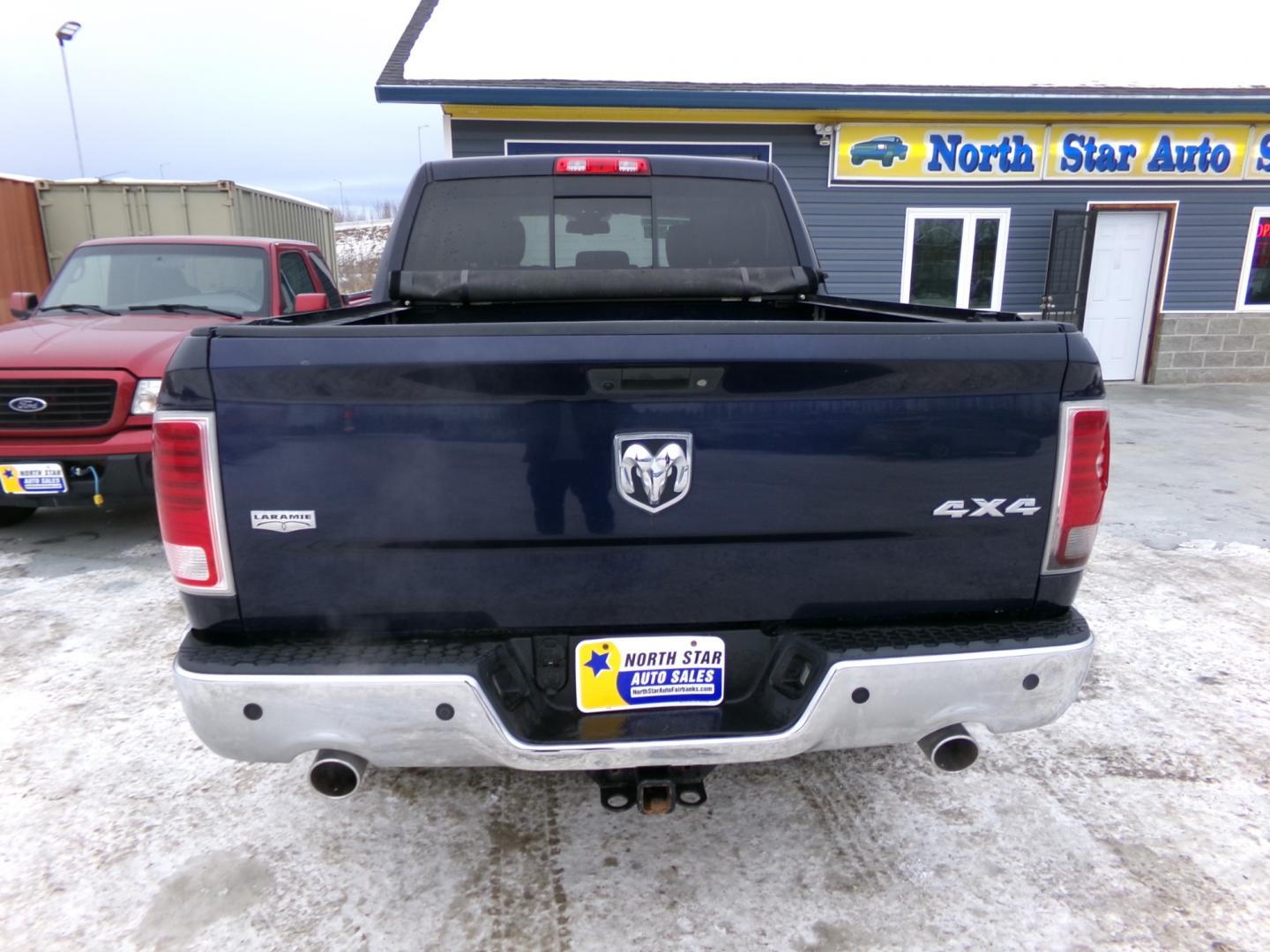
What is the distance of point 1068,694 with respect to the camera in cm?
212

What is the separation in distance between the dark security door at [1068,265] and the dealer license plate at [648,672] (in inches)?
429

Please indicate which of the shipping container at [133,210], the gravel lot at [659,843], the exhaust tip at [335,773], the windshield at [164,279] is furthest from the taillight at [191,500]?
the shipping container at [133,210]

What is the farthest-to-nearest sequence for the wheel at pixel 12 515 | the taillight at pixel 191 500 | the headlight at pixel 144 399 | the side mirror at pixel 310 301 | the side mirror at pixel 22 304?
1. the side mirror at pixel 22 304
2. the wheel at pixel 12 515
3. the side mirror at pixel 310 301
4. the headlight at pixel 144 399
5. the taillight at pixel 191 500

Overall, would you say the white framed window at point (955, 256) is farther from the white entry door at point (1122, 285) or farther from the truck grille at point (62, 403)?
the truck grille at point (62, 403)

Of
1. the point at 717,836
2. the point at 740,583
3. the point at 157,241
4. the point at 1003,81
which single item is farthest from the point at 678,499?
the point at 1003,81

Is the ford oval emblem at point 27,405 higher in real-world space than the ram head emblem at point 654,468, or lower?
lower

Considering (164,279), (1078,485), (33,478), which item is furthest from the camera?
(164,279)

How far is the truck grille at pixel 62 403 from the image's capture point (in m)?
4.84

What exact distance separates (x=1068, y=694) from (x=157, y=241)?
6.97 m

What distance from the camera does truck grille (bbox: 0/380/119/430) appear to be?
15.9 ft

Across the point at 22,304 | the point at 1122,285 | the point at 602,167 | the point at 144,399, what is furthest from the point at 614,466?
the point at 1122,285

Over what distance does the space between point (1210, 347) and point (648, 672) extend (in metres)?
13.3

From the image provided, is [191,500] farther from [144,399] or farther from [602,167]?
[144,399]

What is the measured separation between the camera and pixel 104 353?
16.5 ft
